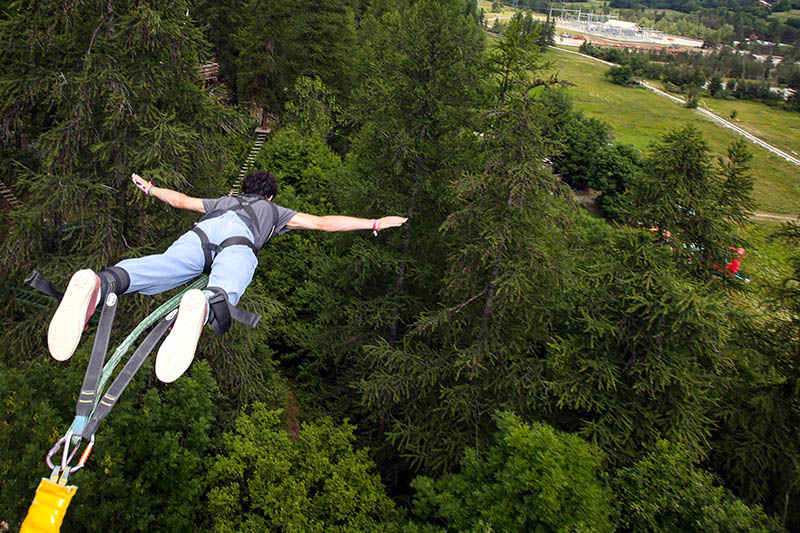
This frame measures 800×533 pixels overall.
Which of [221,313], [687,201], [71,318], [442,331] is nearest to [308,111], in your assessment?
[442,331]

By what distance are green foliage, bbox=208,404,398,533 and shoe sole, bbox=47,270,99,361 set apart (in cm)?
580

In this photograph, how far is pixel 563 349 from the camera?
31.4 ft

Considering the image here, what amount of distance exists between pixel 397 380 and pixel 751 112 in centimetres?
10554

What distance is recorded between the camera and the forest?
26.8 feet

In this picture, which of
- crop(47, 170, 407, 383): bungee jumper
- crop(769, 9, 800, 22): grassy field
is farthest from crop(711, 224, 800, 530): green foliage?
crop(769, 9, 800, 22): grassy field

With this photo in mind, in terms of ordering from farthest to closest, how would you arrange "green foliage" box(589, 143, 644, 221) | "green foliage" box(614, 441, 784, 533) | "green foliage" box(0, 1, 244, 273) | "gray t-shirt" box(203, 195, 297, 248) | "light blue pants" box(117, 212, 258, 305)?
"green foliage" box(589, 143, 644, 221)
"green foliage" box(0, 1, 244, 273)
"green foliage" box(614, 441, 784, 533)
"gray t-shirt" box(203, 195, 297, 248)
"light blue pants" box(117, 212, 258, 305)

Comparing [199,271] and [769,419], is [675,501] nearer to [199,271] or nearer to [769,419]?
[769,419]

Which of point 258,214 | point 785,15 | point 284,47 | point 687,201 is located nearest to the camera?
point 258,214

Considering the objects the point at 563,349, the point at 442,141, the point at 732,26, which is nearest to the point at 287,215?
the point at 563,349

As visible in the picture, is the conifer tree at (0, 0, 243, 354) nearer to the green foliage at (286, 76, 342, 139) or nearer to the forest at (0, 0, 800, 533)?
the forest at (0, 0, 800, 533)

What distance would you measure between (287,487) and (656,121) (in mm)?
85903

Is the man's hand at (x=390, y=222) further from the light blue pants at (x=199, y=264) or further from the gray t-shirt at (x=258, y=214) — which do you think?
the light blue pants at (x=199, y=264)

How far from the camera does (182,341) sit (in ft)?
12.0

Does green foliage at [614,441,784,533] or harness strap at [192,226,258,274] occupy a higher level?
harness strap at [192,226,258,274]
